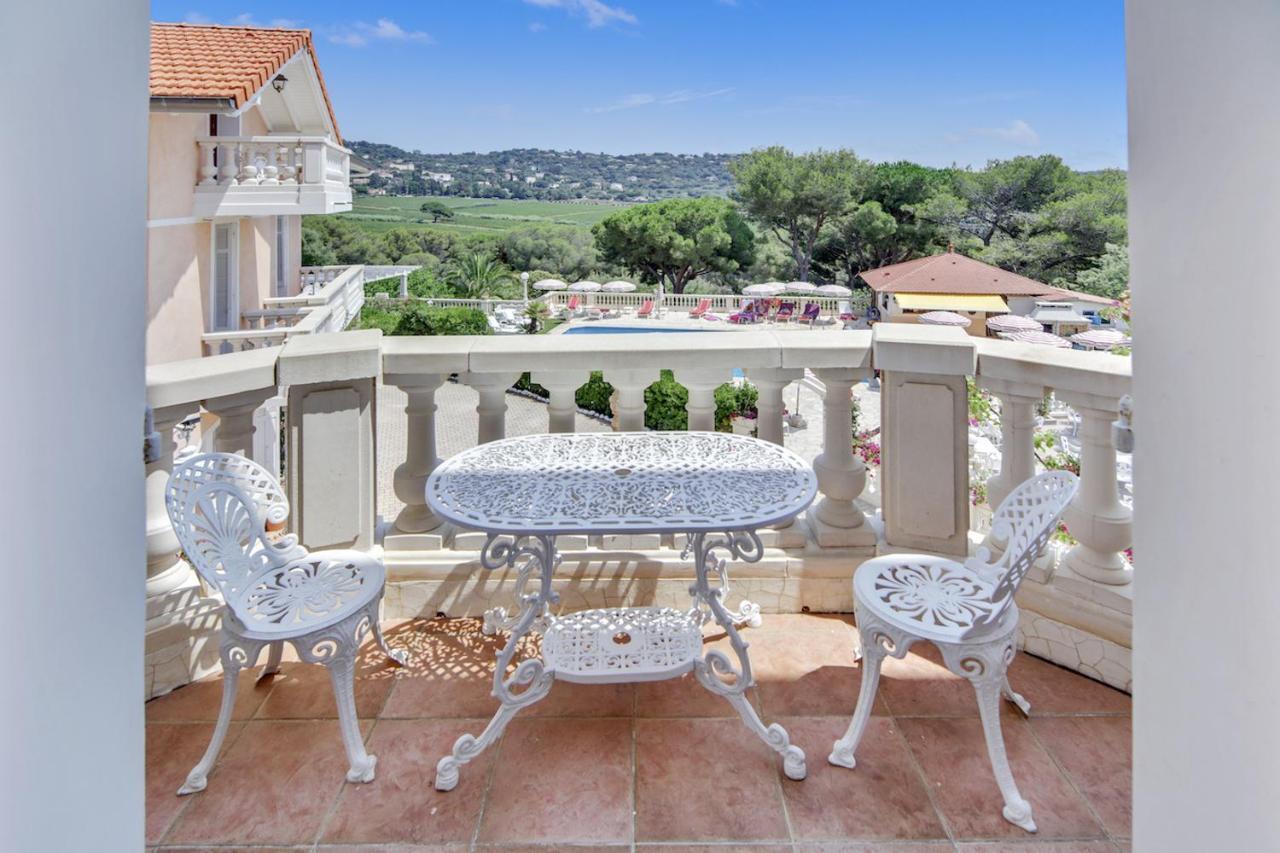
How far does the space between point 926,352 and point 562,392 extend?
1.10 m

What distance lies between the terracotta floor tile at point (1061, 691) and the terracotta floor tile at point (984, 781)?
5.1 inches

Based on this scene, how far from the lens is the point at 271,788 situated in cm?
157

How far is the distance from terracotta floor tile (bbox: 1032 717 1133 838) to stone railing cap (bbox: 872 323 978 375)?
37.9 inches

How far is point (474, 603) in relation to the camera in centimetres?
223

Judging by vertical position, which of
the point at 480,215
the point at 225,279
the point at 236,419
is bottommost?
the point at 236,419

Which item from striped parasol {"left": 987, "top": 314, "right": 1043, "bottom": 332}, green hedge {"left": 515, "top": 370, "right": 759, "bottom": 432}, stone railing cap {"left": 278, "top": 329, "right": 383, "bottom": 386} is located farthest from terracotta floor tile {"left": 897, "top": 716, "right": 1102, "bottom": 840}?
striped parasol {"left": 987, "top": 314, "right": 1043, "bottom": 332}

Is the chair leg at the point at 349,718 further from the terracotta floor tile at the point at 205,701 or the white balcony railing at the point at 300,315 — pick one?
the white balcony railing at the point at 300,315

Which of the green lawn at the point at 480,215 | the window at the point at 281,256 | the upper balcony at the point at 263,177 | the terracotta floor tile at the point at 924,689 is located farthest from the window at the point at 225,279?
the green lawn at the point at 480,215

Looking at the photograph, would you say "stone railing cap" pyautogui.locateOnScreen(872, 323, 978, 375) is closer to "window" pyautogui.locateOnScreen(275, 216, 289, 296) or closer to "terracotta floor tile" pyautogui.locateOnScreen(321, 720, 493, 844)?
"terracotta floor tile" pyautogui.locateOnScreen(321, 720, 493, 844)

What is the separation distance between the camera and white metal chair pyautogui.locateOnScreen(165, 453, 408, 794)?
1526 millimetres

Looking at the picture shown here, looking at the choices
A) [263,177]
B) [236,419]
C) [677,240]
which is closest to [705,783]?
[236,419]

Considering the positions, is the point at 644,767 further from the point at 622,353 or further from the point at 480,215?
the point at 480,215
